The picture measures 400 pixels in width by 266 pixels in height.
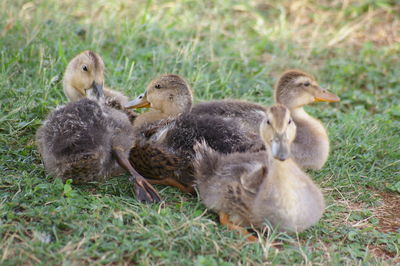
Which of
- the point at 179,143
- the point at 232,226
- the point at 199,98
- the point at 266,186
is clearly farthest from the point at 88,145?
the point at 199,98

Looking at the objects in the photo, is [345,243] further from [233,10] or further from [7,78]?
[233,10]

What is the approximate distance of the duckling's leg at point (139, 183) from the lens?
3912mm

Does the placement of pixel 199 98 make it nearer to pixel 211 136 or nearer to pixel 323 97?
pixel 323 97

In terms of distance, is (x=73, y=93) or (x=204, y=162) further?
(x=73, y=93)

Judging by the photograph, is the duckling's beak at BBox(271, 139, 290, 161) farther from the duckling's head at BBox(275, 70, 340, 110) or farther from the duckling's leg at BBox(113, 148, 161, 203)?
the duckling's head at BBox(275, 70, 340, 110)

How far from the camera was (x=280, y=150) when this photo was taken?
3.40 metres

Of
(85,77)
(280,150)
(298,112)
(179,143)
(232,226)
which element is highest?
(280,150)

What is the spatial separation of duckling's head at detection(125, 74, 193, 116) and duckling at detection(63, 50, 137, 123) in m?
→ 0.13

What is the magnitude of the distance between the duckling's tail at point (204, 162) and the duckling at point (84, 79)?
1.05 m

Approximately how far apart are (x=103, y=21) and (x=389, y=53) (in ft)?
12.1

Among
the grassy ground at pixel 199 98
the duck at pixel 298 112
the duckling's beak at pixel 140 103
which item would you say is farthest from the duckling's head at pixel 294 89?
the duckling's beak at pixel 140 103

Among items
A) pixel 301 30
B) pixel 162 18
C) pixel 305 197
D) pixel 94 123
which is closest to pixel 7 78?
pixel 94 123

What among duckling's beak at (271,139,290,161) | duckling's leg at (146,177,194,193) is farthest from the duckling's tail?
duckling's beak at (271,139,290,161)

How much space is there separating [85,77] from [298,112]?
186cm
